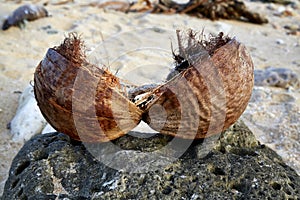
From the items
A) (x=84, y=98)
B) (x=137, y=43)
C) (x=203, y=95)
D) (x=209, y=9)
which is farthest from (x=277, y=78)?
(x=84, y=98)

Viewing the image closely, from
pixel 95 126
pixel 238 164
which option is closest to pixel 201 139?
pixel 238 164

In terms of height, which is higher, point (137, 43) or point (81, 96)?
point (81, 96)

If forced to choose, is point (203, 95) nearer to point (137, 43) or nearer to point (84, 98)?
point (84, 98)

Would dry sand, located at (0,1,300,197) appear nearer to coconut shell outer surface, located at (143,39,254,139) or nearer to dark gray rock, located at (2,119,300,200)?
dark gray rock, located at (2,119,300,200)

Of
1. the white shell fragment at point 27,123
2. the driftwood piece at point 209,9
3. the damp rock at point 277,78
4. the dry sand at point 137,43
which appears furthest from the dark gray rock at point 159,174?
the driftwood piece at point 209,9

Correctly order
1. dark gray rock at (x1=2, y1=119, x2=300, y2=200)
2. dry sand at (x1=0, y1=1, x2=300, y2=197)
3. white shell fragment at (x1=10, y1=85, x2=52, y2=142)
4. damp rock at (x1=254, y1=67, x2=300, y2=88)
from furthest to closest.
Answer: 1. damp rock at (x1=254, y1=67, x2=300, y2=88)
2. dry sand at (x1=0, y1=1, x2=300, y2=197)
3. white shell fragment at (x1=10, y1=85, x2=52, y2=142)
4. dark gray rock at (x1=2, y1=119, x2=300, y2=200)

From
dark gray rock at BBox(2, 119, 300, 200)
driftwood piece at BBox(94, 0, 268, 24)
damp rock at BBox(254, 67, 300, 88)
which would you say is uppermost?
dark gray rock at BBox(2, 119, 300, 200)

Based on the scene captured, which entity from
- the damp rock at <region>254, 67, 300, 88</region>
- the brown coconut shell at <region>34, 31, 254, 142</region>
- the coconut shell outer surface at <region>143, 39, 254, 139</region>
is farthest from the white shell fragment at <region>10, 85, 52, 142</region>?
the damp rock at <region>254, 67, 300, 88</region>
